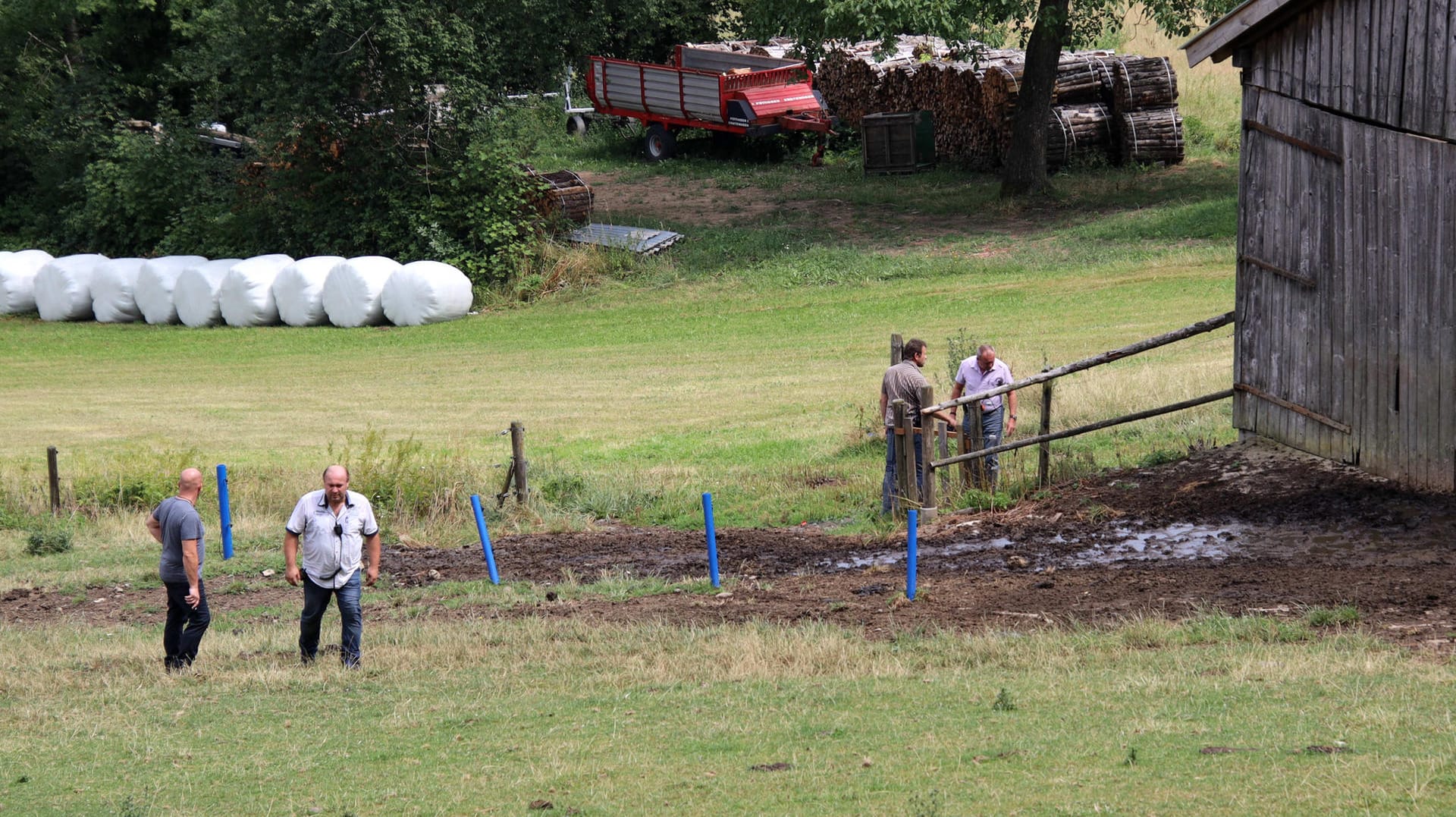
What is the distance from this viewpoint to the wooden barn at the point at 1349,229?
11422mm

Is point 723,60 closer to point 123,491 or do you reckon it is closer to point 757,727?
point 123,491

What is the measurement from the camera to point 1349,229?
39.3 feet

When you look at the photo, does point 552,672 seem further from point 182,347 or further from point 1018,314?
point 182,347

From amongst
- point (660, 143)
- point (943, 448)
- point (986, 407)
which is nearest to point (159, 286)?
point (660, 143)

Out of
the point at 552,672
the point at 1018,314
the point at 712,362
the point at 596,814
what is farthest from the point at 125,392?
the point at 596,814

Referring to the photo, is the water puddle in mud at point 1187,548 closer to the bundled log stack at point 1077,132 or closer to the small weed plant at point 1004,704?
the small weed plant at point 1004,704

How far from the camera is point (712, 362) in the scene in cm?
2442

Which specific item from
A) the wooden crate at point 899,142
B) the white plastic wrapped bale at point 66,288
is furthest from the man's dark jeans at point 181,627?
the wooden crate at point 899,142

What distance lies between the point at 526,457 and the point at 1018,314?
989 centimetres

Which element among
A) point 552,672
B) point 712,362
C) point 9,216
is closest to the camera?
point 552,672

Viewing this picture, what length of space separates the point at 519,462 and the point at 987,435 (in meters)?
4.95

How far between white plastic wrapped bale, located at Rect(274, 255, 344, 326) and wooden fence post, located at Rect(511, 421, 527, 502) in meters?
16.5

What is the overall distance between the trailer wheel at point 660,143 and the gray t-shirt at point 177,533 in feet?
105

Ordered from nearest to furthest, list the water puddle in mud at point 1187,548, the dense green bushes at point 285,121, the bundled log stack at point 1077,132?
the water puddle in mud at point 1187,548 → the dense green bushes at point 285,121 → the bundled log stack at point 1077,132
